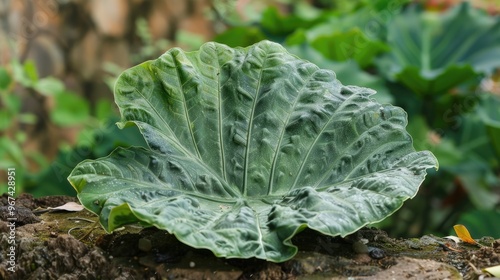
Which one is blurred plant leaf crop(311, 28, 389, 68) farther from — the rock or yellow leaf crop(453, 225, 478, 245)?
yellow leaf crop(453, 225, 478, 245)

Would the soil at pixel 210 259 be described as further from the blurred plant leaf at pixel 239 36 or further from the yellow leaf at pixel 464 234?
the blurred plant leaf at pixel 239 36

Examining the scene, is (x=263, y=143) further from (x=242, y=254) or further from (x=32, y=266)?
(x=32, y=266)

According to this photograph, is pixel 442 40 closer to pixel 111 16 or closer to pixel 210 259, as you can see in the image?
pixel 111 16

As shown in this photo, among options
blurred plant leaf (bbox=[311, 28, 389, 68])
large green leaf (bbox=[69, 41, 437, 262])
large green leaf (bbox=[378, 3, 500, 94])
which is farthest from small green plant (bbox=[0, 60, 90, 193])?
large green leaf (bbox=[69, 41, 437, 262])

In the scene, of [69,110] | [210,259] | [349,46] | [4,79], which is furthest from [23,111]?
[210,259]

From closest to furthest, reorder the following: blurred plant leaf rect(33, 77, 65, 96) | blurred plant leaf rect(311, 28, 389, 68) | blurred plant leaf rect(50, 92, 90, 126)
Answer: blurred plant leaf rect(311, 28, 389, 68)
blurred plant leaf rect(33, 77, 65, 96)
blurred plant leaf rect(50, 92, 90, 126)

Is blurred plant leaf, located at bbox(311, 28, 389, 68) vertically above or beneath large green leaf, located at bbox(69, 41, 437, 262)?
beneath
